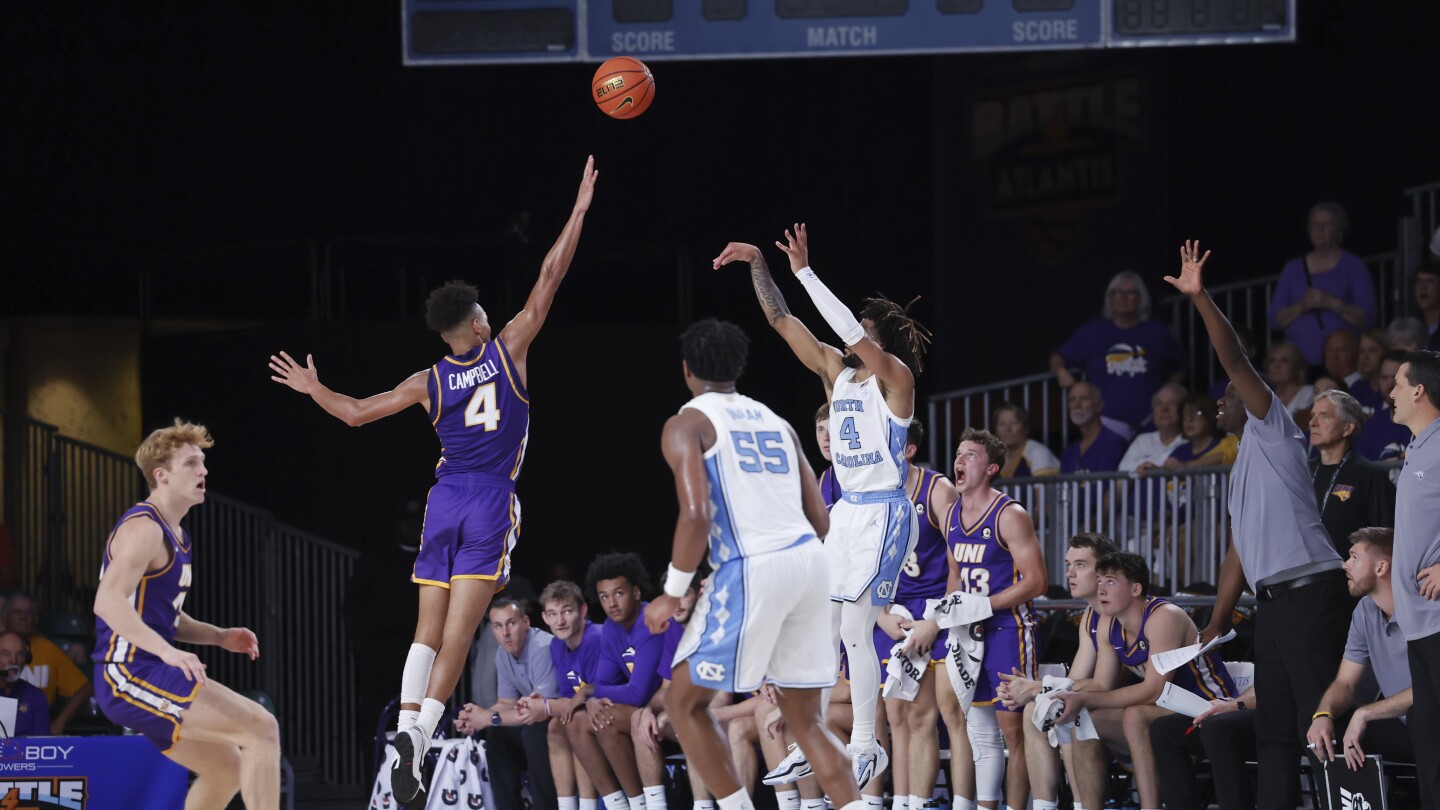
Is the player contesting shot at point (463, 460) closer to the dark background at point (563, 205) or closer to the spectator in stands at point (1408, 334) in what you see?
the spectator in stands at point (1408, 334)

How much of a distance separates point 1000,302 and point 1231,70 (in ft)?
7.83

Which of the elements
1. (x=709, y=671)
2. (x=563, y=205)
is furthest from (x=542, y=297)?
(x=563, y=205)

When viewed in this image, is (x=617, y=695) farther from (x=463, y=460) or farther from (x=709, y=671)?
(x=709, y=671)

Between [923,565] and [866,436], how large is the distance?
1.29 m

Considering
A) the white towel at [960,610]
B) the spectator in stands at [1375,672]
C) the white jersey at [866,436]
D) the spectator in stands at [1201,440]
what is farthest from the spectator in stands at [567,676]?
the spectator in stands at [1375,672]

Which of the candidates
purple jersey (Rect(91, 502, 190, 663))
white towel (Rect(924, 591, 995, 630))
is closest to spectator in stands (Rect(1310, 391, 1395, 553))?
white towel (Rect(924, 591, 995, 630))

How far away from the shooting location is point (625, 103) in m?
8.26

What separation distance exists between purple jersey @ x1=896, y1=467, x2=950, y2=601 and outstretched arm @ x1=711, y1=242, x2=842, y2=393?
1071 millimetres

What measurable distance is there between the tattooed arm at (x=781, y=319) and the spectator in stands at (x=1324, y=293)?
14.2 feet

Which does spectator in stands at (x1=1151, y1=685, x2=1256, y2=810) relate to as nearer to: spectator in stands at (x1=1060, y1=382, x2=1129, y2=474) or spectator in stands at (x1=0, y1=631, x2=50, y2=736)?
spectator in stands at (x1=1060, y1=382, x2=1129, y2=474)

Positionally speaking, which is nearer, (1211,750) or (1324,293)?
(1211,750)

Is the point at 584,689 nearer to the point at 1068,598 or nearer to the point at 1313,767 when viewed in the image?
the point at 1068,598

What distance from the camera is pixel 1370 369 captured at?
995cm

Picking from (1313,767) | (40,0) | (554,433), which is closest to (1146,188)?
(554,433)
